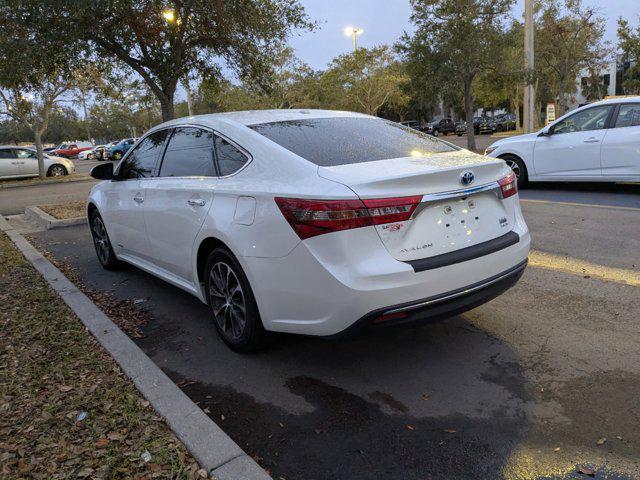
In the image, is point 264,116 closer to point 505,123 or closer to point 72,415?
point 72,415

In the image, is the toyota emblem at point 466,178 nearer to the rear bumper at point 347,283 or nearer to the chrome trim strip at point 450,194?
the chrome trim strip at point 450,194

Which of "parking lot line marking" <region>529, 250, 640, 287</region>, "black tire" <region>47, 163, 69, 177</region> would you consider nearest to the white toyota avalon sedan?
"parking lot line marking" <region>529, 250, 640, 287</region>

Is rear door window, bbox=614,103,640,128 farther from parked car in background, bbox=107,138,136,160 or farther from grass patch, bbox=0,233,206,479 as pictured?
parked car in background, bbox=107,138,136,160

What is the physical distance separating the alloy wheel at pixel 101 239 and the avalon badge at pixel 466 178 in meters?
4.31

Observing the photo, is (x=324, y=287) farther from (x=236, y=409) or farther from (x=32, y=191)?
(x=32, y=191)

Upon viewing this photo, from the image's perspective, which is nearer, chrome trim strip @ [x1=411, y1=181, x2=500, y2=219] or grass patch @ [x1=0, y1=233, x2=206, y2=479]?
grass patch @ [x1=0, y1=233, x2=206, y2=479]

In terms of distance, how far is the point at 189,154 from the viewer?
4.34 m

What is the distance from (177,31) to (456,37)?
10357 mm

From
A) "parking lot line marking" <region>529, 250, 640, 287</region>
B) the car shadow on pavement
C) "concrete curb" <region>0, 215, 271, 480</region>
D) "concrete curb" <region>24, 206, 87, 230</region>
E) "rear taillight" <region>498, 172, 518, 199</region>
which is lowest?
the car shadow on pavement

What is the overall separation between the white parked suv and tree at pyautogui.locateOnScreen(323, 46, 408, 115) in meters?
28.9

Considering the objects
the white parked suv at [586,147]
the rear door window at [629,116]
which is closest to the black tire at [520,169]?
the white parked suv at [586,147]

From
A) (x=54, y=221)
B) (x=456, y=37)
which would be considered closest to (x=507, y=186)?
(x=54, y=221)

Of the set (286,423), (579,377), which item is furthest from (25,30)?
(579,377)

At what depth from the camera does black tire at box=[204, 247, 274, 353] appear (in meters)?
3.51
